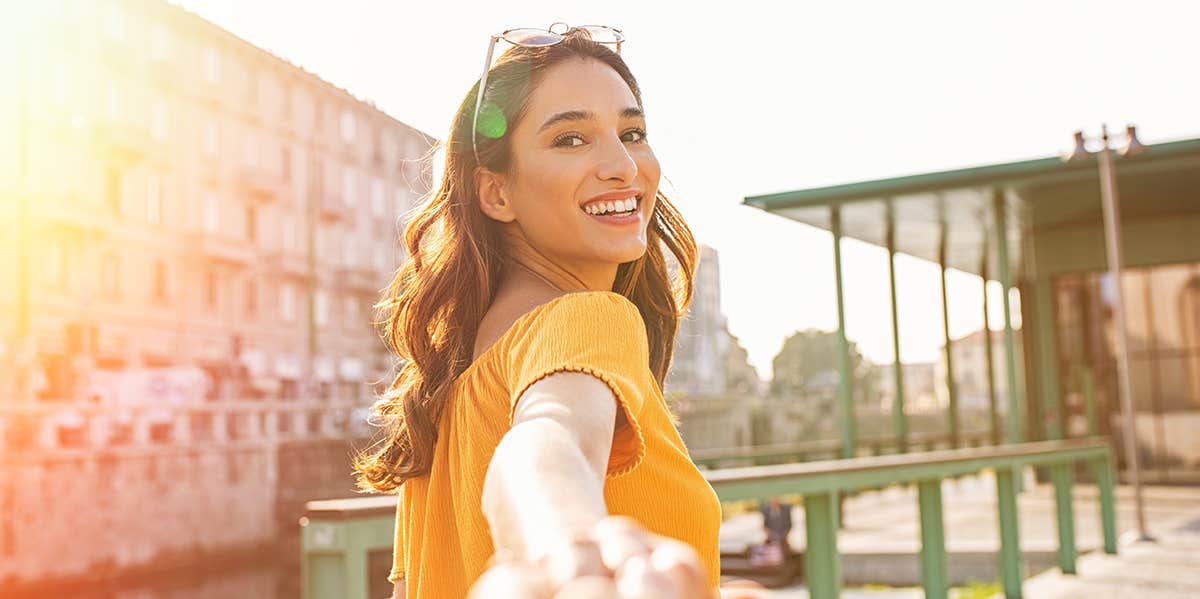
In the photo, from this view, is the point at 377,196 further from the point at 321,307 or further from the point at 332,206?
the point at 321,307

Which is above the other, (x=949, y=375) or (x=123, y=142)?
(x=123, y=142)

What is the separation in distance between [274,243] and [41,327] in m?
12.6

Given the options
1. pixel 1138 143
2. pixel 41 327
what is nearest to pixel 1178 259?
pixel 1138 143

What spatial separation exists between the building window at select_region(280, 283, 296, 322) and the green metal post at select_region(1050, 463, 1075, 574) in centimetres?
4071

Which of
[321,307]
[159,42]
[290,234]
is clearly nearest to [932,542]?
[159,42]

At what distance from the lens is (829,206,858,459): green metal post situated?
63.4ft

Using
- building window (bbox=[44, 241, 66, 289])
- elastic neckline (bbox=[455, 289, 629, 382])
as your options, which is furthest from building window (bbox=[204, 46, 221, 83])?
elastic neckline (bbox=[455, 289, 629, 382])

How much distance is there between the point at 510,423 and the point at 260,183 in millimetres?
46147

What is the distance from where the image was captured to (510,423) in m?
1.20

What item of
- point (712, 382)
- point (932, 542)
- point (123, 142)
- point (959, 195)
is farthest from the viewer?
point (712, 382)

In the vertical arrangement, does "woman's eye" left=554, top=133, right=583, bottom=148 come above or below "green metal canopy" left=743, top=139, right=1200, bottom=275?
below

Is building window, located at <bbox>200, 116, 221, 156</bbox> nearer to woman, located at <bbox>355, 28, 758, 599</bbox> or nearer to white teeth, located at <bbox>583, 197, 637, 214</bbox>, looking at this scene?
woman, located at <bbox>355, 28, 758, 599</bbox>

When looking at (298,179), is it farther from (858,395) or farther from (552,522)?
(858,395)

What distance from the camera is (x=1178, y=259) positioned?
77.2 ft
